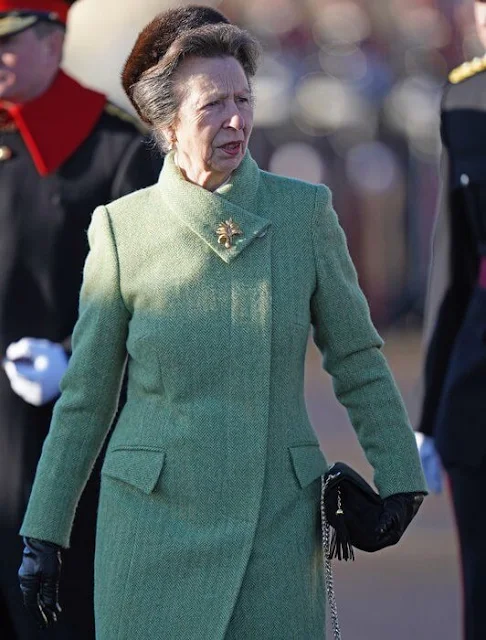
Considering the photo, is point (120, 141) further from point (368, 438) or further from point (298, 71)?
point (298, 71)

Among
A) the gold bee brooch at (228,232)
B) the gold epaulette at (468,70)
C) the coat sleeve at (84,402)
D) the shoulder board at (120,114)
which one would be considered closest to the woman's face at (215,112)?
the gold bee brooch at (228,232)

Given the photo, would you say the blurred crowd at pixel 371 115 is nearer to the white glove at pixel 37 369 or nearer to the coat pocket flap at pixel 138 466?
the white glove at pixel 37 369

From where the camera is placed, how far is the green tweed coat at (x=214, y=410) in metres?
3.57

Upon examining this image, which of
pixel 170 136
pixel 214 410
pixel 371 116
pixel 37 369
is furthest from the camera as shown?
pixel 371 116

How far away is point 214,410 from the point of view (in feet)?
11.7

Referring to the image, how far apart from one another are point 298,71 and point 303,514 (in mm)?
13949

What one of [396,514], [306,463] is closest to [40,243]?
[306,463]

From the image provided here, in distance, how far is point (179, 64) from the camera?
3.70 meters

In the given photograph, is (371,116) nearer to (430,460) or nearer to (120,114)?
(120,114)

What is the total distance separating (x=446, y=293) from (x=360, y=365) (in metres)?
1.26

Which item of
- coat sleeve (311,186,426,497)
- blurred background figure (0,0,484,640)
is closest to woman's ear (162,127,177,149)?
coat sleeve (311,186,426,497)

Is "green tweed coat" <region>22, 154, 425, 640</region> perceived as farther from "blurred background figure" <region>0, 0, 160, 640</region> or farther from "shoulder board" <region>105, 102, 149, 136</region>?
"shoulder board" <region>105, 102, 149, 136</region>

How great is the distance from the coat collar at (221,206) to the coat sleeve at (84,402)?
156 millimetres

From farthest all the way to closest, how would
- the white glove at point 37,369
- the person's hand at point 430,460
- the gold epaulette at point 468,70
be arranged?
the gold epaulette at point 468,70
the person's hand at point 430,460
the white glove at point 37,369
